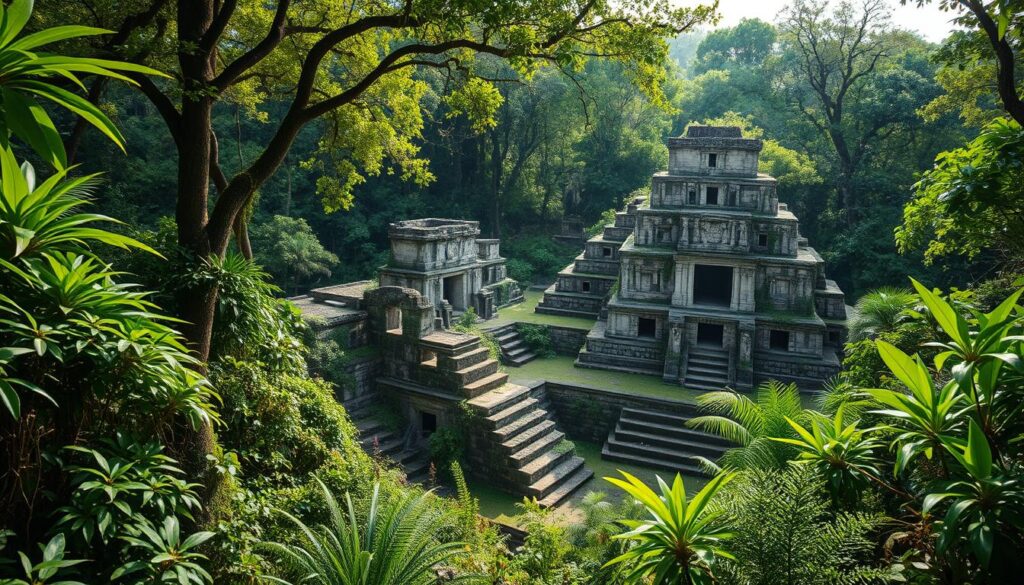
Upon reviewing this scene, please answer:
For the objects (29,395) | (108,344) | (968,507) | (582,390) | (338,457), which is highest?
(108,344)

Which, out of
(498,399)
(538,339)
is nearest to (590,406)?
(498,399)

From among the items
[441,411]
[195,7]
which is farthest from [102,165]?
[195,7]

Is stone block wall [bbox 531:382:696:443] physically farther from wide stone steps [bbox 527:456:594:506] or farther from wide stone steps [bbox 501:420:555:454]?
wide stone steps [bbox 527:456:594:506]

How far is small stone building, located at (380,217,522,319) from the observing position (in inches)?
774

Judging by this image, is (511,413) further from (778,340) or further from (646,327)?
(778,340)

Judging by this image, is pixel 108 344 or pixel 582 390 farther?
pixel 582 390

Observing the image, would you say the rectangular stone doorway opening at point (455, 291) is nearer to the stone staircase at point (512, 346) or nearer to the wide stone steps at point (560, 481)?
the stone staircase at point (512, 346)

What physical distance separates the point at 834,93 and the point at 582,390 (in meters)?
24.5

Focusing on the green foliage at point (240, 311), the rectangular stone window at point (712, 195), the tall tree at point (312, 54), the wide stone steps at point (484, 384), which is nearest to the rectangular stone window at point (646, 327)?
the rectangular stone window at point (712, 195)

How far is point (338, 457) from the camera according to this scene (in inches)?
284

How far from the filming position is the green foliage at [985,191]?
20.7ft

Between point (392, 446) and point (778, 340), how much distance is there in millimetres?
11710

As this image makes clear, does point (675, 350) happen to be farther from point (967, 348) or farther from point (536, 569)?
point (967, 348)

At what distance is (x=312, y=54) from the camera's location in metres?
6.76
